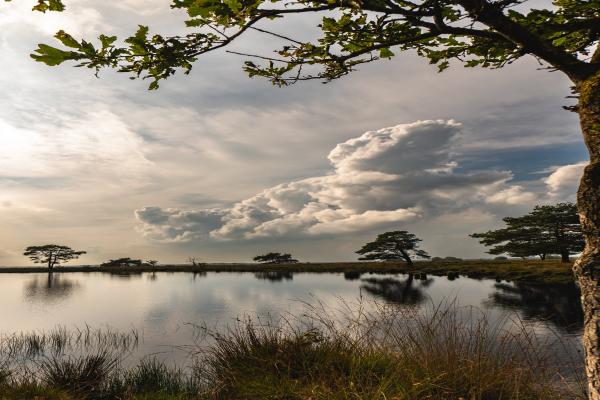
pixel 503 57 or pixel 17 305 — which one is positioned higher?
pixel 503 57

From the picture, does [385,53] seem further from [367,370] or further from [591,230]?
[367,370]

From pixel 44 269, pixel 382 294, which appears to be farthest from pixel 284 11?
pixel 44 269

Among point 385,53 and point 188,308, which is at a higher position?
point 385,53

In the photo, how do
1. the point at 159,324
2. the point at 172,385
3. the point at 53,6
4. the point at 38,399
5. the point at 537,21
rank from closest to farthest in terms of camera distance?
1. the point at 53,6
2. the point at 537,21
3. the point at 38,399
4. the point at 172,385
5. the point at 159,324

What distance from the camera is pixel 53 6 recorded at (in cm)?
348

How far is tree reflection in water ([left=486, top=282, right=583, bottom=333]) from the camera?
20.8 meters

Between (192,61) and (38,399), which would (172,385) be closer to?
(38,399)

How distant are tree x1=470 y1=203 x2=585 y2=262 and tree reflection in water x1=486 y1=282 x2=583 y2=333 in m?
22.4

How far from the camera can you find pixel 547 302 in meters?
27.5

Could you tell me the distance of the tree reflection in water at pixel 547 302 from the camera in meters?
20.8

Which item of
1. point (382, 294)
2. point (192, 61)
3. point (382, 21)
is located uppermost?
point (382, 21)

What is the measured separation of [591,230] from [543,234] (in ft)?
221

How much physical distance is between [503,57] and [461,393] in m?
4.82

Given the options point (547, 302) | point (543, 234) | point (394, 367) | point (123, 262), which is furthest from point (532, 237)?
point (123, 262)
